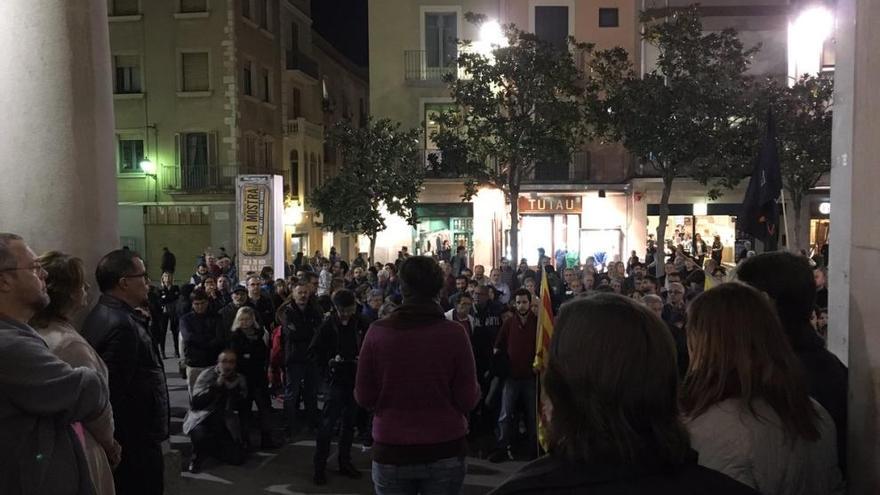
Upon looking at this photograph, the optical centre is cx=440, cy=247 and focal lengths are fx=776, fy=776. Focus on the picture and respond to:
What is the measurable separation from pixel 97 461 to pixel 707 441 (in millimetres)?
2553

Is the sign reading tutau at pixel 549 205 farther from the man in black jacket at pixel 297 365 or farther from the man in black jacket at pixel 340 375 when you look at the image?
the man in black jacket at pixel 340 375

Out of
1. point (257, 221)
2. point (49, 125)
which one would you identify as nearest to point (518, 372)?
point (49, 125)

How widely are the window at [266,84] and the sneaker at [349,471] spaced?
27.0 meters

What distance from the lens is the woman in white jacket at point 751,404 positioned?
213 cm

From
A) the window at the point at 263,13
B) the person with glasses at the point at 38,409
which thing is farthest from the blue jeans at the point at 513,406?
the window at the point at 263,13

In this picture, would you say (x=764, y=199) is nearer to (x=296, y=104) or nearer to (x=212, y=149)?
(x=212, y=149)

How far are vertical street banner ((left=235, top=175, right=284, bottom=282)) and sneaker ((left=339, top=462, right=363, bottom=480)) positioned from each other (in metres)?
7.71

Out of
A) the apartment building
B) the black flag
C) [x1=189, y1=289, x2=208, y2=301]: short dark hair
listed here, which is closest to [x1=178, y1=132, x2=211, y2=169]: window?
the apartment building

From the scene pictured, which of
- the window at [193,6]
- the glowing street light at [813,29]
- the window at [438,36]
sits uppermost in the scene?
the window at [193,6]

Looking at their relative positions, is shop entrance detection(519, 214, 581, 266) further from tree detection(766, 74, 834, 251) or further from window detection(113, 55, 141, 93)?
window detection(113, 55, 141, 93)

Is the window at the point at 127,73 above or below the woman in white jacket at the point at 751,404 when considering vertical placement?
above

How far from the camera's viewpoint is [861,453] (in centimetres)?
282

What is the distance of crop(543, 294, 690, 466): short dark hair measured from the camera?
153 centimetres

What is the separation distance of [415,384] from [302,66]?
3370 cm
